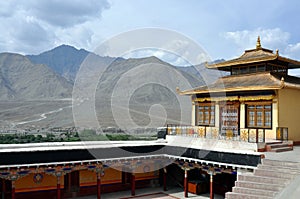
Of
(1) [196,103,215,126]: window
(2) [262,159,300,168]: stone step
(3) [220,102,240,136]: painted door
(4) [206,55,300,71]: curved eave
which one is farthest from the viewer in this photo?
(1) [196,103,215,126]: window

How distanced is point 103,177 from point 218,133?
609 centimetres

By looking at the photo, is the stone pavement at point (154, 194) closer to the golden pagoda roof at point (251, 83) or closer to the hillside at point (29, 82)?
the golden pagoda roof at point (251, 83)

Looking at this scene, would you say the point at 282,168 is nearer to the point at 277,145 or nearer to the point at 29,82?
the point at 277,145

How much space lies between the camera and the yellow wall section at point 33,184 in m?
13.5

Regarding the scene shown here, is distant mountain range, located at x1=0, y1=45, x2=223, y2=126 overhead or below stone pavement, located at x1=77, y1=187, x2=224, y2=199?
overhead

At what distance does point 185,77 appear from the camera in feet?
299

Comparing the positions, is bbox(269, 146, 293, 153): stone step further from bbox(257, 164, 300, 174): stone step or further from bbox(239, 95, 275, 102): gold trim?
bbox(239, 95, 275, 102): gold trim

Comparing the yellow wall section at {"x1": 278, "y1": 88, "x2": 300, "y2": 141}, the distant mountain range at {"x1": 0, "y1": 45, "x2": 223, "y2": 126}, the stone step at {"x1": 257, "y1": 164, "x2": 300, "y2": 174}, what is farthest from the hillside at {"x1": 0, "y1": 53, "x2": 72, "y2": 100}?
the stone step at {"x1": 257, "y1": 164, "x2": 300, "y2": 174}

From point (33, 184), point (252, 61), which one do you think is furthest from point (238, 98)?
point (33, 184)

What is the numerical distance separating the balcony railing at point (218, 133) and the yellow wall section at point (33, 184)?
6.61 metres

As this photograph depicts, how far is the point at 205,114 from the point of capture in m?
17.6

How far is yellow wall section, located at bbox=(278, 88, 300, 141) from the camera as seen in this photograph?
14.4 m

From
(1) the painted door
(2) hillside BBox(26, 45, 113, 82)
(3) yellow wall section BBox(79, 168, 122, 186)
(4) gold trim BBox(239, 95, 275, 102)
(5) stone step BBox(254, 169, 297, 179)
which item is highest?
(2) hillside BBox(26, 45, 113, 82)

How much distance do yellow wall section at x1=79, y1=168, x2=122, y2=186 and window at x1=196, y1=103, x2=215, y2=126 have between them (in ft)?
17.1
